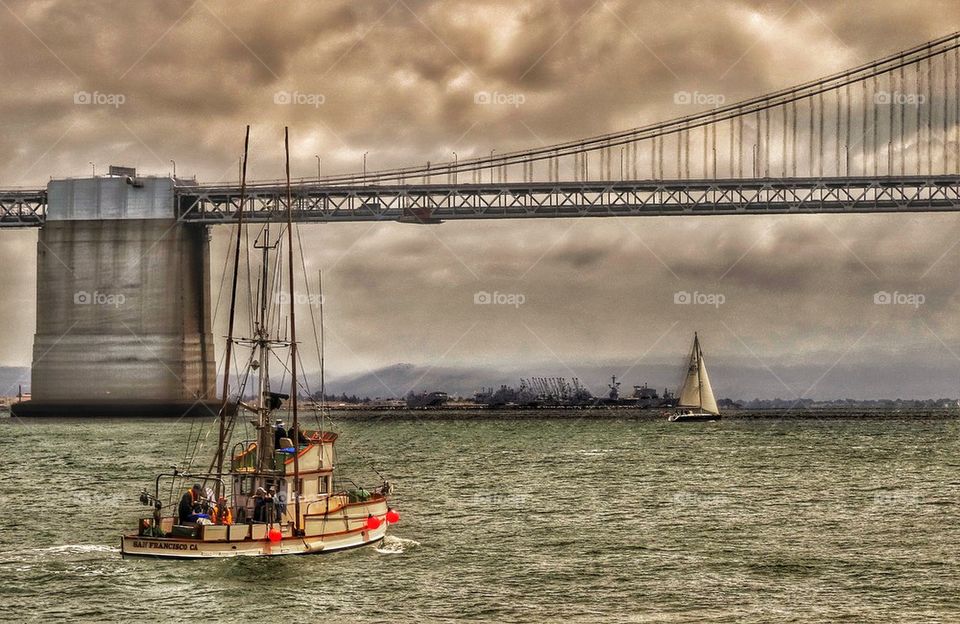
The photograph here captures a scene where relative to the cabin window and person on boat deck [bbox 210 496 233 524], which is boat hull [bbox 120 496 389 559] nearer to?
person on boat deck [bbox 210 496 233 524]

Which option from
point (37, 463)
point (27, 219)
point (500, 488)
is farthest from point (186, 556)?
point (27, 219)

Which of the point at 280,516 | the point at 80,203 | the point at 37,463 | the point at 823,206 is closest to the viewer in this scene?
the point at 280,516

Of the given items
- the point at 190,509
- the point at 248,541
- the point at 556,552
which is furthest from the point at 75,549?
the point at 556,552

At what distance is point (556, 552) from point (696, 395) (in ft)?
318

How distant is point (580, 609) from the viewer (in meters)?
29.2

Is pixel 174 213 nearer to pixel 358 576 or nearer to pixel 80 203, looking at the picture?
pixel 80 203

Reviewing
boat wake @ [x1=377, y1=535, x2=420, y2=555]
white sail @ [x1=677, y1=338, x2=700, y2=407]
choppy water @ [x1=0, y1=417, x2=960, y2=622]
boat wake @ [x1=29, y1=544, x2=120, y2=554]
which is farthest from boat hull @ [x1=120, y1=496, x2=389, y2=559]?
white sail @ [x1=677, y1=338, x2=700, y2=407]

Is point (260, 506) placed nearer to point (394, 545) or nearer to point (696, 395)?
point (394, 545)

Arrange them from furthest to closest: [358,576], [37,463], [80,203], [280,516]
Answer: [80,203] → [37,463] → [280,516] → [358,576]

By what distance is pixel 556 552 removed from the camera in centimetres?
3647

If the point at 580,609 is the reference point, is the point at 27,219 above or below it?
above

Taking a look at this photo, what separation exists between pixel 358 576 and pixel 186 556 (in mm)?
3929

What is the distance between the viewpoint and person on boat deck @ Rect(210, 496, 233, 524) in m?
34.2

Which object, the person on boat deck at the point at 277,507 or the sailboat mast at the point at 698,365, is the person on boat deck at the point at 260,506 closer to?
the person on boat deck at the point at 277,507
